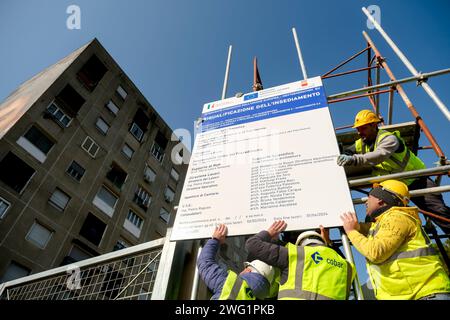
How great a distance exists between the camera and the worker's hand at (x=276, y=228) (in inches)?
90.0

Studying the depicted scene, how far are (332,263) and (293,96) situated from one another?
2248 millimetres

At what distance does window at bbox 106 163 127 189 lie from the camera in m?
19.1

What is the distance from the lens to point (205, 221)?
8.75ft

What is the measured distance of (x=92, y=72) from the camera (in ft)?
67.8

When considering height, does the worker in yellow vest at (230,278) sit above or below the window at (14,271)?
below

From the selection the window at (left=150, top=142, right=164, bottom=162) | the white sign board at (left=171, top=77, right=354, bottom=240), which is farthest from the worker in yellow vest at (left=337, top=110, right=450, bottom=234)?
the window at (left=150, top=142, right=164, bottom=162)

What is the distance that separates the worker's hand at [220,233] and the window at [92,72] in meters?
20.7

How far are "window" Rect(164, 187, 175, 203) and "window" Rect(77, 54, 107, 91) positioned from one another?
10845 mm

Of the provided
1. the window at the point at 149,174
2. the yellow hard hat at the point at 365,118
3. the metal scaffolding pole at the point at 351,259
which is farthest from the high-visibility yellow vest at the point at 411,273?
the window at the point at 149,174

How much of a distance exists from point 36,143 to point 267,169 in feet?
55.2

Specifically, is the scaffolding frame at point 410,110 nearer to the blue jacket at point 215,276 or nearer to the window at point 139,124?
the blue jacket at point 215,276

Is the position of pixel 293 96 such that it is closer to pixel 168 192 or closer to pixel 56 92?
pixel 56 92

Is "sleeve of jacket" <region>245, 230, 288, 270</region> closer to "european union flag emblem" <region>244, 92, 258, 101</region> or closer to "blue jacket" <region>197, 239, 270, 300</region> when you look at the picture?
"blue jacket" <region>197, 239, 270, 300</region>

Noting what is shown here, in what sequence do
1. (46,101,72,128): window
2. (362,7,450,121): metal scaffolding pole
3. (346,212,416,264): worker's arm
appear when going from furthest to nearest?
(46,101,72,128): window, (362,7,450,121): metal scaffolding pole, (346,212,416,264): worker's arm
